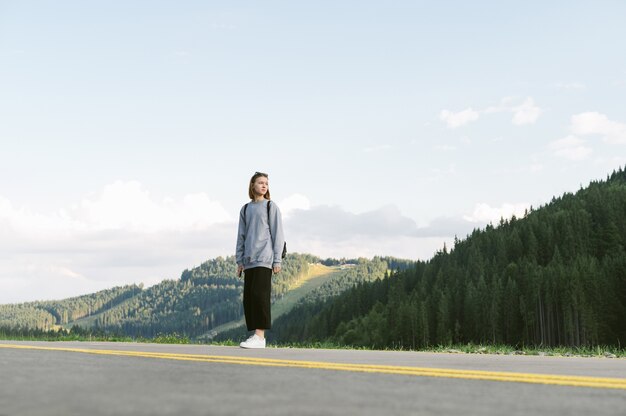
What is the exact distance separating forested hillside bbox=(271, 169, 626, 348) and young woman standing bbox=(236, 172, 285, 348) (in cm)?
10044

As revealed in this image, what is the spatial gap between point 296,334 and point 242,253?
19049cm

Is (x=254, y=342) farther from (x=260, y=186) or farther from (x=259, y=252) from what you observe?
(x=260, y=186)

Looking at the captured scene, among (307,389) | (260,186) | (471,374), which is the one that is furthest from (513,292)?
(307,389)

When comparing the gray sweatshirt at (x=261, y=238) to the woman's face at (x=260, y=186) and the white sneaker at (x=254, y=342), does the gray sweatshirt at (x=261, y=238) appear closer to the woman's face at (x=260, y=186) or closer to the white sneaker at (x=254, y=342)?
the woman's face at (x=260, y=186)

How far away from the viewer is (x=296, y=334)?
654ft

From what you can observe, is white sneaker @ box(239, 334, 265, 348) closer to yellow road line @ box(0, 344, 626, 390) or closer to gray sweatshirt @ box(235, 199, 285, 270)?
gray sweatshirt @ box(235, 199, 285, 270)

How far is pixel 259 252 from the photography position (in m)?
11.7

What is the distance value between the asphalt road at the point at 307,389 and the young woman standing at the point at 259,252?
174 inches

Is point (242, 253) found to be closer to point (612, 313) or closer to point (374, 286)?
point (612, 313)

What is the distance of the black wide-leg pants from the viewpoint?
37.9 feet

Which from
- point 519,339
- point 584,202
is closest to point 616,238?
point 584,202

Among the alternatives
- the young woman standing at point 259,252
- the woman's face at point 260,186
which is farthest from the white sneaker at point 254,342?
the woman's face at point 260,186

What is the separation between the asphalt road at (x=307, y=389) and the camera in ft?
12.5

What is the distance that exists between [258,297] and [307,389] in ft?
22.6
